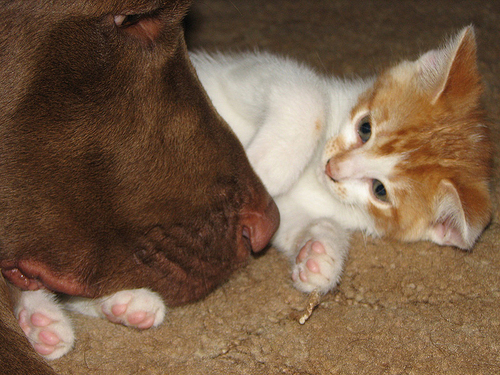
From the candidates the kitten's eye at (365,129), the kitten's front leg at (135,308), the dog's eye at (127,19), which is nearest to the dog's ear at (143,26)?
the dog's eye at (127,19)

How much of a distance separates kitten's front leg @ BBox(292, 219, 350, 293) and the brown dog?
0.40 metres

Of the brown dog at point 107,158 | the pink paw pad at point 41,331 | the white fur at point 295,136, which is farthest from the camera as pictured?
the white fur at point 295,136

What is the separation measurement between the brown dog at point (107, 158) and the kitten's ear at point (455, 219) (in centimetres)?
87

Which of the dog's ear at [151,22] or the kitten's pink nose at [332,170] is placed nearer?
the dog's ear at [151,22]

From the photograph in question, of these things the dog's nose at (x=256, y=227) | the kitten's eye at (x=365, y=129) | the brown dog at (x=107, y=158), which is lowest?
the kitten's eye at (x=365, y=129)

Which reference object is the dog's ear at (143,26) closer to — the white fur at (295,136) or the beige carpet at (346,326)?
the white fur at (295,136)

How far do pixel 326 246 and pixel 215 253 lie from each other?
1.93 ft

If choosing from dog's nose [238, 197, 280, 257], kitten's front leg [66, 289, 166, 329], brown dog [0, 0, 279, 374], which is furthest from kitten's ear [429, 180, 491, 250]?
kitten's front leg [66, 289, 166, 329]

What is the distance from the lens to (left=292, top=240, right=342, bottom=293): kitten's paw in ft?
7.12

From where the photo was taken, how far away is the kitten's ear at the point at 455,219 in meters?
2.13

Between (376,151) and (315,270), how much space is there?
0.60 meters

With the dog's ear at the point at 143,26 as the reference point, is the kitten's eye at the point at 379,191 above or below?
below

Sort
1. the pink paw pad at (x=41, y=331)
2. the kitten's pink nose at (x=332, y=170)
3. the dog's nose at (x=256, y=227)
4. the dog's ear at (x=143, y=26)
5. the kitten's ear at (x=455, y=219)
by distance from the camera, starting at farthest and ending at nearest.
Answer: the kitten's pink nose at (x=332, y=170) < the kitten's ear at (x=455, y=219) < the dog's nose at (x=256, y=227) < the pink paw pad at (x=41, y=331) < the dog's ear at (x=143, y=26)

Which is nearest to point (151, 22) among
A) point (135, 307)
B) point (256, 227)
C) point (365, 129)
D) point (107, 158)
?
point (107, 158)
